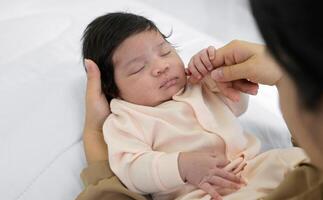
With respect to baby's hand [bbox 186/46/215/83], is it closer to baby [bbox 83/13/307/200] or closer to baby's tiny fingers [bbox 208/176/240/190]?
baby [bbox 83/13/307/200]

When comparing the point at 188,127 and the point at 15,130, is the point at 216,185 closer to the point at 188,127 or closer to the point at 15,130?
the point at 188,127

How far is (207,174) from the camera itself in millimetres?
853

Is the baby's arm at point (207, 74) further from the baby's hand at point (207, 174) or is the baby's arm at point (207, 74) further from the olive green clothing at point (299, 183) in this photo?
the olive green clothing at point (299, 183)

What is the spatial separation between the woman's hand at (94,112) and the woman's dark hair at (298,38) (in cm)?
61

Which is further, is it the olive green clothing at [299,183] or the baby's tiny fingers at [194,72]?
the baby's tiny fingers at [194,72]

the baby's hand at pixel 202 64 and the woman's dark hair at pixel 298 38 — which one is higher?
the woman's dark hair at pixel 298 38

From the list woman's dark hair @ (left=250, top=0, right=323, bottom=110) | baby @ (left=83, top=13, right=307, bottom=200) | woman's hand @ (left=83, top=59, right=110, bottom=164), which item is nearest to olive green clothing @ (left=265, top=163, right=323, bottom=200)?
baby @ (left=83, top=13, right=307, bottom=200)

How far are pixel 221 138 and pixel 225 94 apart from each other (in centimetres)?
9

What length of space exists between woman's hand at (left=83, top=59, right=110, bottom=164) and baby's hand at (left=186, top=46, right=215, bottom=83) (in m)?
0.19

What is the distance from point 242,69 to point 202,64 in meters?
0.10

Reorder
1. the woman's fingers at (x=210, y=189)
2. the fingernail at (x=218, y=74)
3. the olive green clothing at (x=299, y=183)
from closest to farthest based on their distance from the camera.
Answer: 1. the olive green clothing at (x=299, y=183)
2. the woman's fingers at (x=210, y=189)
3. the fingernail at (x=218, y=74)

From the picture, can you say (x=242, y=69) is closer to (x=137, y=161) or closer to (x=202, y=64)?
(x=202, y=64)

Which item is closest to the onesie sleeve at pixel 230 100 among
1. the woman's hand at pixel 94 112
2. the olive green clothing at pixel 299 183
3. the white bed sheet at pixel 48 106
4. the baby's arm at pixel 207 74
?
the baby's arm at pixel 207 74

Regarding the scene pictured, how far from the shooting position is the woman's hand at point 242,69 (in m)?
0.90
